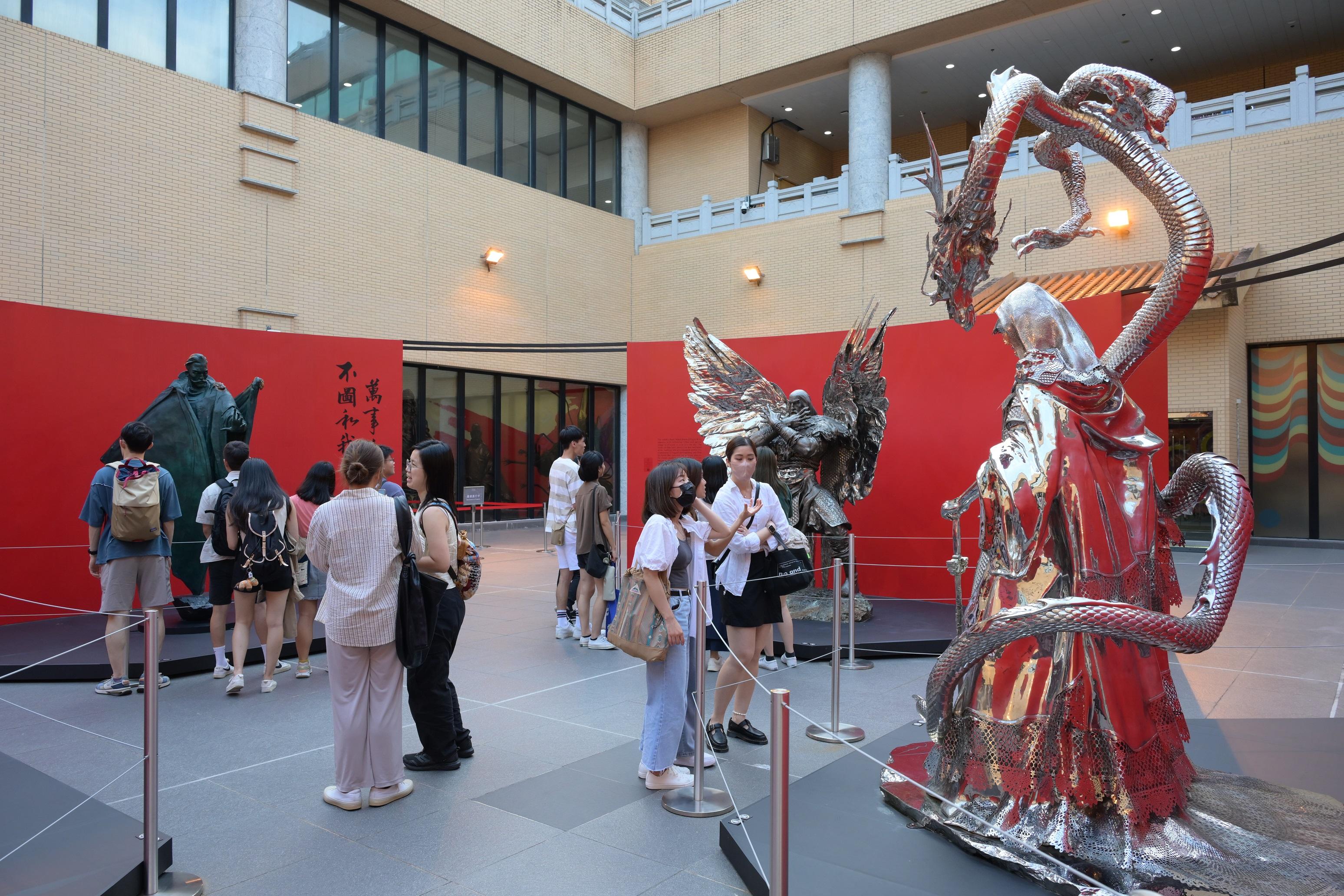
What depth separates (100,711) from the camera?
17.1 ft

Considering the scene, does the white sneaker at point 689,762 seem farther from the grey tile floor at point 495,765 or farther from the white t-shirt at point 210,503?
the white t-shirt at point 210,503

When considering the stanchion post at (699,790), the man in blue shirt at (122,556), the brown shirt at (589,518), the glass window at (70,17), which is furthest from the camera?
the glass window at (70,17)

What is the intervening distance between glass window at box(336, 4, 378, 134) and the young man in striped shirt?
9.94 metres

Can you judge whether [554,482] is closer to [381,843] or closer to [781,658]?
[781,658]

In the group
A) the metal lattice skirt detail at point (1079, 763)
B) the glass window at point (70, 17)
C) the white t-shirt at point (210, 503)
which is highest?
the glass window at point (70, 17)

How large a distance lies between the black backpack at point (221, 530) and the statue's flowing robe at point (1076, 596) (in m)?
4.58

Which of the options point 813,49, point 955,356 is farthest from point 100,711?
point 813,49

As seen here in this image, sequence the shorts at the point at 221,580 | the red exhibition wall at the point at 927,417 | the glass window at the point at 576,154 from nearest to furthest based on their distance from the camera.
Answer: the shorts at the point at 221,580, the red exhibition wall at the point at 927,417, the glass window at the point at 576,154

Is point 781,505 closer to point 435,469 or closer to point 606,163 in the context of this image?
point 435,469

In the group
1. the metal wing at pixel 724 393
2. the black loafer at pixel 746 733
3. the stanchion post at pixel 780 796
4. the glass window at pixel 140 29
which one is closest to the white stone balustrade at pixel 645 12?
the glass window at pixel 140 29

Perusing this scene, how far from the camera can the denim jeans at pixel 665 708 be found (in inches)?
157

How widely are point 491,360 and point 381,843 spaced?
1409 centimetres

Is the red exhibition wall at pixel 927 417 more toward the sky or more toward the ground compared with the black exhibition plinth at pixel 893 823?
more toward the sky

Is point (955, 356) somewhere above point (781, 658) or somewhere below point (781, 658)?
above
